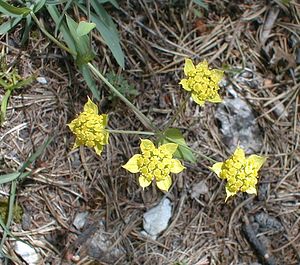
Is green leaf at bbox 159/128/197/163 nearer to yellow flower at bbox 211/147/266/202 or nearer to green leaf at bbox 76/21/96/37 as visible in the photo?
yellow flower at bbox 211/147/266/202

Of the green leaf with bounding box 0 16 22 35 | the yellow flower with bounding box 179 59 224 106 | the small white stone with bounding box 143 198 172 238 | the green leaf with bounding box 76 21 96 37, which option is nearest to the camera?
the green leaf with bounding box 76 21 96 37

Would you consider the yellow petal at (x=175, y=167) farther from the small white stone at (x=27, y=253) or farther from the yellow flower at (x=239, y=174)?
the small white stone at (x=27, y=253)

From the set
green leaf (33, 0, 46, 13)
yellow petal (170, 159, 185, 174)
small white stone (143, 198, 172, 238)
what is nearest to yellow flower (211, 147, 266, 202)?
yellow petal (170, 159, 185, 174)

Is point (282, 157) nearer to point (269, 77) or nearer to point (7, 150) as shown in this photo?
point (269, 77)

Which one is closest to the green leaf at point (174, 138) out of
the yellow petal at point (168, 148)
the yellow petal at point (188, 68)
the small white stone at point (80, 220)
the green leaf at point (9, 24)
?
the yellow petal at point (168, 148)

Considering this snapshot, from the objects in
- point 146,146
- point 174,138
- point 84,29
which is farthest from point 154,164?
point 84,29

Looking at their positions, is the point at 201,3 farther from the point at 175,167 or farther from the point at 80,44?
the point at 175,167
